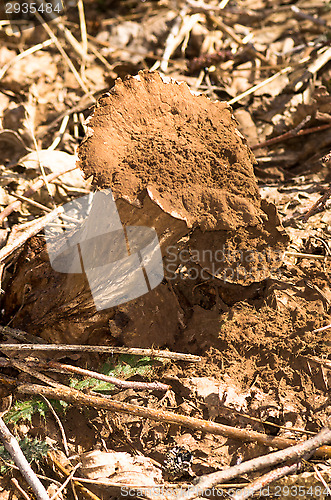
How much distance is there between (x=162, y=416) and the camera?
1788mm

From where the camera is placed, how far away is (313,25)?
4.02 m

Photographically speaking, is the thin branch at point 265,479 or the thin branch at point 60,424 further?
the thin branch at point 60,424

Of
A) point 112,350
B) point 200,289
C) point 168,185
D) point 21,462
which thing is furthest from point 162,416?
point 168,185

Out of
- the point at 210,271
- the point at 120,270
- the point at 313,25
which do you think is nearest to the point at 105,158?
the point at 120,270

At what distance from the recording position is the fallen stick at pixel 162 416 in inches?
68.7

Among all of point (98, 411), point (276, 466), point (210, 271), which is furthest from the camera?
point (210, 271)

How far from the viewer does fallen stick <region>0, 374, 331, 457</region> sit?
174cm

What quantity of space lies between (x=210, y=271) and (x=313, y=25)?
323 cm

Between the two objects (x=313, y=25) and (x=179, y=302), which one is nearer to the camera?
(x=179, y=302)

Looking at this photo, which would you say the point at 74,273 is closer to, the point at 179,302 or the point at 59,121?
the point at 179,302

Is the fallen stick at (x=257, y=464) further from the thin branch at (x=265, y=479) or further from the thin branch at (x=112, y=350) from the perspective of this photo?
the thin branch at (x=112, y=350)

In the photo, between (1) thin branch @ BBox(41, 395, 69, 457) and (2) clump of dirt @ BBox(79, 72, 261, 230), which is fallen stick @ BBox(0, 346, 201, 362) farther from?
(2) clump of dirt @ BBox(79, 72, 261, 230)

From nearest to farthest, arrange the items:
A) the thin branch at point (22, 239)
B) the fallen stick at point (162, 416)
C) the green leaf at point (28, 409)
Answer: the fallen stick at point (162, 416), the green leaf at point (28, 409), the thin branch at point (22, 239)

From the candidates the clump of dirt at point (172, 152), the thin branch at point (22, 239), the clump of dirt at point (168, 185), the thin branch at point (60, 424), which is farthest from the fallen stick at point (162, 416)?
the clump of dirt at point (172, 152)
